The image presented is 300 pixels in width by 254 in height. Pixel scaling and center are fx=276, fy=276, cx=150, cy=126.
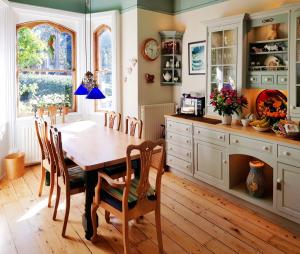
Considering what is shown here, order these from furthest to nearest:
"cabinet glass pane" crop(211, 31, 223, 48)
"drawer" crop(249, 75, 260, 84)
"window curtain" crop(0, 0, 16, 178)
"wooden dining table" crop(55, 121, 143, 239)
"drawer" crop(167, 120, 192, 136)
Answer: "window curtain" crop(0, 0, 16, 178) → "drawer" crop(167, 120, 192, 136) → "cabinet glass pane" crop(211, 31, 223, 48) → "drawer" crop(249, 75, 260, 84) → "wooden dining table" crop(55, 121, 143, 239)

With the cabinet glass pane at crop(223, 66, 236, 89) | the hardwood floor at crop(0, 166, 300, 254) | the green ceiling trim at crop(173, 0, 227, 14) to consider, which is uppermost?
the green ceiling trim at crop(173, 0, 227, 14)

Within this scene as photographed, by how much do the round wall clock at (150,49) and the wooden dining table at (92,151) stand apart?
1.52 m

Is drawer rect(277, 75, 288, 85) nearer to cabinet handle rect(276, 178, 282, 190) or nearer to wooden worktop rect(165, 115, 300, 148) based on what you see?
wooden worktop rect(165, 115, 300, 148)

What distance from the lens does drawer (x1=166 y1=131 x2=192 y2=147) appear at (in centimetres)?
385

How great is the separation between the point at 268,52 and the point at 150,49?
6.39 ft

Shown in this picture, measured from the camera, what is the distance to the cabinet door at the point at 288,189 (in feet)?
8.66

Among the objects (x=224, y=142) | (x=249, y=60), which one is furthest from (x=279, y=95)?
(x=224, y=142)

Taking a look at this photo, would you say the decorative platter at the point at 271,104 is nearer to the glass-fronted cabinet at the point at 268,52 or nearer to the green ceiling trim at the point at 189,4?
the glass-fronted cabinet at the point at 268,52

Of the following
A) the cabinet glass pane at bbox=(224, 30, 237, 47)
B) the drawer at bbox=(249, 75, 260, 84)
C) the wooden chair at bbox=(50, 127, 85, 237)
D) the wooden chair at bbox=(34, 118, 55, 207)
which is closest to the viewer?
the wooden chair at bbox=(50, 127, 85, 237)

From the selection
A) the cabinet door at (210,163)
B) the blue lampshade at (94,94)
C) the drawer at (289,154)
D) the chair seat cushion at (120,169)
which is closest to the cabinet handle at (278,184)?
the drawer at (289,154)

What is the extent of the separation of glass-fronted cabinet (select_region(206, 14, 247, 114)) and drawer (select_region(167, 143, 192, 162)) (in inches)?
26.2

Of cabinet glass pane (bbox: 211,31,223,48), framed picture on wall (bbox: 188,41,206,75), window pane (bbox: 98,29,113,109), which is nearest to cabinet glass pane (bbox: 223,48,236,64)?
cabinet glass pane (bbox: 211,31,223,48)

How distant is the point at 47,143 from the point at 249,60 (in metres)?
2.60

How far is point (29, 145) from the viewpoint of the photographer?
4.56 meters
